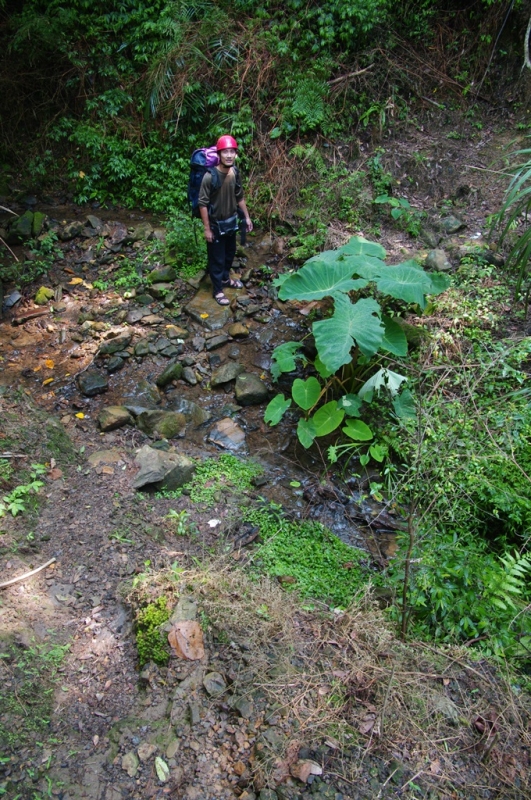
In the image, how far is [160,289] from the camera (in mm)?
5473

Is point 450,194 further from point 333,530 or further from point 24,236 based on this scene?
point 24,236

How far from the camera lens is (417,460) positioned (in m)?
2.45

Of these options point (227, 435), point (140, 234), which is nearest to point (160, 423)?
point (227, 435)

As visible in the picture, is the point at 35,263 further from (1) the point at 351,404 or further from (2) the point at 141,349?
(1) the point at 351,404

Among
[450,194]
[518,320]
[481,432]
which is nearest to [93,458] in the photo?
[481,432]

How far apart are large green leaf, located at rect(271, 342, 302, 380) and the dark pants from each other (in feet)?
3.97

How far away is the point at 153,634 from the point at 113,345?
3.06 m

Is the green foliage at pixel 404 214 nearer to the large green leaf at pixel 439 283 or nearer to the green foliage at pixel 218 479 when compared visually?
the large green leaf at pixel 439 283

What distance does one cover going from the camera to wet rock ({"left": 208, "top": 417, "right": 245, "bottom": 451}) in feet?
14.5

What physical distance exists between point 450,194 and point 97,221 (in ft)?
14.1

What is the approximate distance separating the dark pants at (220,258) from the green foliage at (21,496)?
280 centimetres

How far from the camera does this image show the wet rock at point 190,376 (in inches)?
192

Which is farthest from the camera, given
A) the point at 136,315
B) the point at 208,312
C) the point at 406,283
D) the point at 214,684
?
the point at 208,312

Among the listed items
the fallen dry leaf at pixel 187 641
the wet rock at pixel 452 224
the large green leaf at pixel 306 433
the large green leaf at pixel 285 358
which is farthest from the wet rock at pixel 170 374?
the wet rock at pixel 452 224
